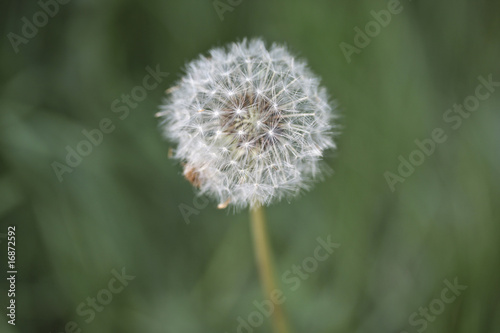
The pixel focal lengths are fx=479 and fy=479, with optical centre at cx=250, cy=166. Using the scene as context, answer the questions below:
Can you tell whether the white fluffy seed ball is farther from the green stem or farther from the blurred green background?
the blurred green background

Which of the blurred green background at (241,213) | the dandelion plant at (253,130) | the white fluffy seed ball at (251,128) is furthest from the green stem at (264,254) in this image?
the blurred green background at (241,213)

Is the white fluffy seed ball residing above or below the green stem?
above

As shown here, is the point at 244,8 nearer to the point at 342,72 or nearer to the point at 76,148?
the point at 342,72

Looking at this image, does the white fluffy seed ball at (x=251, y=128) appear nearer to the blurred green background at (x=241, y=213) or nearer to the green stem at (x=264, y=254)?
the green stem at (x=264, y=254)

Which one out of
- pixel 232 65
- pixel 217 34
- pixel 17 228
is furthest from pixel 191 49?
pixel 17 228

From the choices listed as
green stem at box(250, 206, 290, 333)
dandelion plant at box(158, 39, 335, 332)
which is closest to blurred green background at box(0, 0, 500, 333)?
green stem at box(250, 206, 290, 333)

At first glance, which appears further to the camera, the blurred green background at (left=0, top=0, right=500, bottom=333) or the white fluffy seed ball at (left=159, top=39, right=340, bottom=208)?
the blurred green background at (left=0, top=0, right=500, bottom=333)
